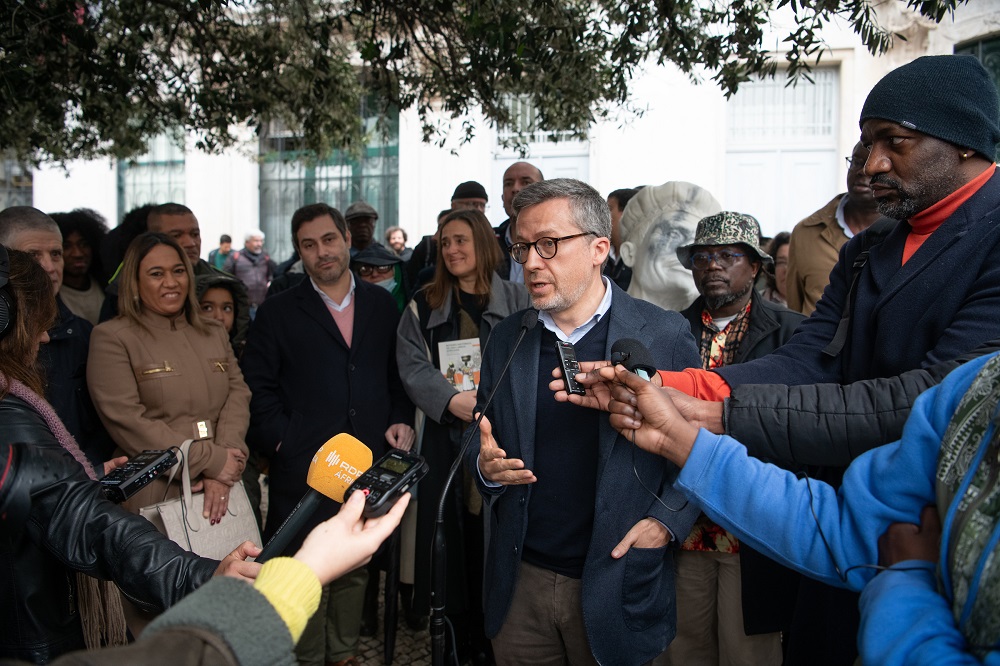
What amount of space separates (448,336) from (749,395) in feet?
8.04

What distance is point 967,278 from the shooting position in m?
2.08

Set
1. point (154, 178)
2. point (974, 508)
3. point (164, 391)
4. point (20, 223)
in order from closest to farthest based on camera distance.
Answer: point (974, 508), point (164, 391), point (20, 223), point (154, 178)

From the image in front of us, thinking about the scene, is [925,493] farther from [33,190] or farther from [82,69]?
[33,190]

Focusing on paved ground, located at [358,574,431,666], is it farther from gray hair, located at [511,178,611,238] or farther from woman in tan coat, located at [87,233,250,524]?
gray hair, located at [511,178,611,238]

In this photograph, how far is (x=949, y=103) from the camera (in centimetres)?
208

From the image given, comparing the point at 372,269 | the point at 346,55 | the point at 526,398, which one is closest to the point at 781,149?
the point at 346,55

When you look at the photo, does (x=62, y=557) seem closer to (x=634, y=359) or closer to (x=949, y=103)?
(x=634, y=359)

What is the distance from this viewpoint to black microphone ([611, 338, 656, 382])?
7.67 ft

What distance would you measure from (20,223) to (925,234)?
4347 mm

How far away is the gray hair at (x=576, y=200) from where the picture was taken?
2949 mm

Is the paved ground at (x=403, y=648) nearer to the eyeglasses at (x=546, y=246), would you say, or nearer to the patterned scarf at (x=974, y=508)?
the eyeglasses at (x=546, y=246)

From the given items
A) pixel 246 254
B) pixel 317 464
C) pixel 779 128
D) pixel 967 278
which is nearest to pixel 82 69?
pixel 317 464

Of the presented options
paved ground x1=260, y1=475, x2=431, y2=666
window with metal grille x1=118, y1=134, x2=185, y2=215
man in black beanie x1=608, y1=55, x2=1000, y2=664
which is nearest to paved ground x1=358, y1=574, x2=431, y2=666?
paved ground x1=260, y1=475, x2=431, y2=666

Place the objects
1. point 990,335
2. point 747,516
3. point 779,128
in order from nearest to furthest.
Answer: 1. point 747,516
2. point 990,335
3. point 779,128
